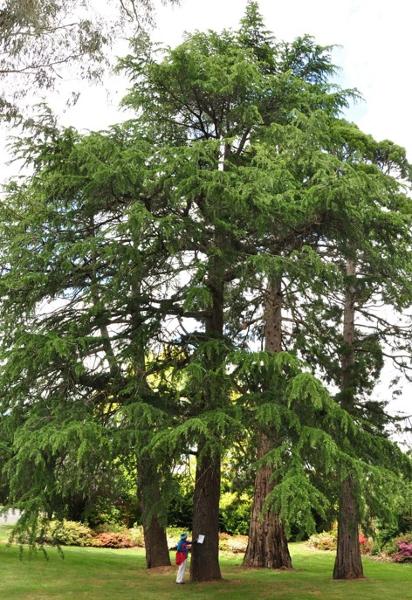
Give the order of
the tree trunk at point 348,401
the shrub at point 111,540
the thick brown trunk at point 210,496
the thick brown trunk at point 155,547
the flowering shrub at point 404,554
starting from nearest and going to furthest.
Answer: the thick brown trunk at point 210,496 → the tree trunk at point 348,401 → the thick brown trunk at point 155,547 → the flowering shrub at point 404,554 → the shrub at point 111,540

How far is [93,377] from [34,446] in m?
2.65

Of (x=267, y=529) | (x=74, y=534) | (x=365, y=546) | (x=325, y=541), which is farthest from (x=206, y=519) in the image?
(x=325, y=541)

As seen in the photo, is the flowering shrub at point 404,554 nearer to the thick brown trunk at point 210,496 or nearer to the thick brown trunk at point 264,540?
the thick brown trunk at point 264,540

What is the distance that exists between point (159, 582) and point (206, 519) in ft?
8.63

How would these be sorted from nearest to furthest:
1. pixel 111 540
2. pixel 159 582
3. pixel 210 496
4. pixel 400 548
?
pixel 210 496 → pixel 159 582 → pixel 400 548 → pixel 111 540

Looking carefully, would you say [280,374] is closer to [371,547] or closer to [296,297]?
[296,297]

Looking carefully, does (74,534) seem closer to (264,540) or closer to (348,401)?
(264,540)

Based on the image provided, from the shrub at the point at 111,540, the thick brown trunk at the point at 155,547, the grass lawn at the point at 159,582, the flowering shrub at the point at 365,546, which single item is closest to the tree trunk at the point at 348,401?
the grass lawn at the point at 159,582

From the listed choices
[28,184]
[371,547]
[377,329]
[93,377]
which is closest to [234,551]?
[371,547]

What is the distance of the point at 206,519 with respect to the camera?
1258 cm

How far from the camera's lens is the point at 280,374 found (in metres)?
10.4

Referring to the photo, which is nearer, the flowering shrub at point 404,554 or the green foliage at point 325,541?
the flowering shrub at point 404,554

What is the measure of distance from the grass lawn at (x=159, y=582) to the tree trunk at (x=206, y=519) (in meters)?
0.39

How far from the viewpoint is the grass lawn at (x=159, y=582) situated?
39.7 ft
